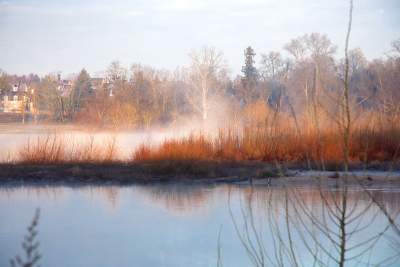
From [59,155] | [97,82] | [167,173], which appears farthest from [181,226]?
[97,82]

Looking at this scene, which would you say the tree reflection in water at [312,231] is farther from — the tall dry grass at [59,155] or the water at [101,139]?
the water at [101,139]

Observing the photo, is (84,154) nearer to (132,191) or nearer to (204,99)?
(132,191)

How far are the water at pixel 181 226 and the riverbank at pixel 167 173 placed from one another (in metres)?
0.99

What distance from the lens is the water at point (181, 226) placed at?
14.8 feet

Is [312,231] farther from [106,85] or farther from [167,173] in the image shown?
[106,85]

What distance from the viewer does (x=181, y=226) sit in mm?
5941

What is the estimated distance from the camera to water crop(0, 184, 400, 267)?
4.52m

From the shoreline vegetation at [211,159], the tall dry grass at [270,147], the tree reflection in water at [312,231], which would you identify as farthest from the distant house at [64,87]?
the tree reflection in water at [312,231]

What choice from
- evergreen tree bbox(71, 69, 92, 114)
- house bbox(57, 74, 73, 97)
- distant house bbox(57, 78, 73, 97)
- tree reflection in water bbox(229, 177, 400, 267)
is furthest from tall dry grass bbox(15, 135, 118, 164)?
house bbox(57, 74, 73, 97)

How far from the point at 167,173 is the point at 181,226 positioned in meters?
4.77

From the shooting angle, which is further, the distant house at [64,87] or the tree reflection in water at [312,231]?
the distant house at [64,87]

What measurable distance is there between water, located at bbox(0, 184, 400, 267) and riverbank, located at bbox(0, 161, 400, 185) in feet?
3.26

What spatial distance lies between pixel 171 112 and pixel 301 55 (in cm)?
971

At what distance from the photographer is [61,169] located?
10.9 meters
